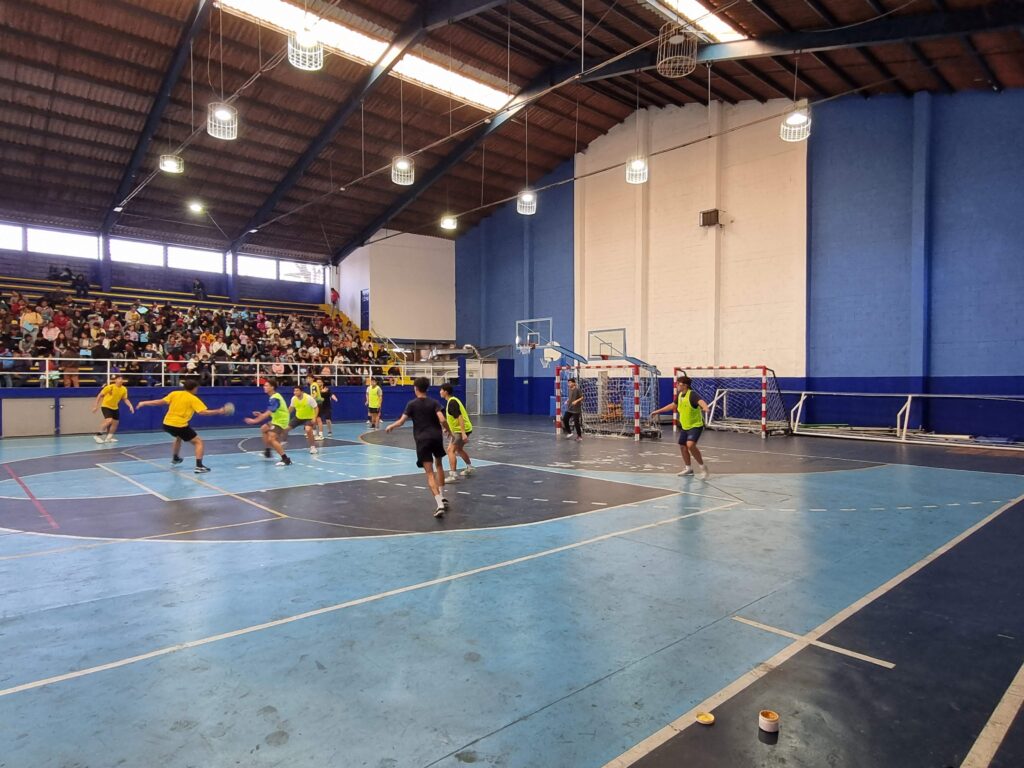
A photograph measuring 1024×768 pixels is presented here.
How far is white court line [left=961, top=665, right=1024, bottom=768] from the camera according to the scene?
2902mm

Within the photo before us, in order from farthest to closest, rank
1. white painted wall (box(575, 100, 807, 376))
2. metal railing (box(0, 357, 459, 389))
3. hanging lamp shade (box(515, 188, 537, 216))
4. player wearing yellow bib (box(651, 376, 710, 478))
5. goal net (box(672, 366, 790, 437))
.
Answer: white painted wall (box(575, 100, 807, 376)), goal net (box(672, 366, 790, 437)), hanging lamp shade (box(515, 188, 537, 216)), metal railing (box(0, 357, 459, 389)), player wearing yellow bib (box(651, 376, 710, 478))

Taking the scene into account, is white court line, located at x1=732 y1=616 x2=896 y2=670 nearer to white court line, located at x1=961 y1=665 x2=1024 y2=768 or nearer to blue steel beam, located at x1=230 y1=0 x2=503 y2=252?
white court line, located at x1=961 y1=665 x2=1024 y2=768

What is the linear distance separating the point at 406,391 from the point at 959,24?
23.3 m

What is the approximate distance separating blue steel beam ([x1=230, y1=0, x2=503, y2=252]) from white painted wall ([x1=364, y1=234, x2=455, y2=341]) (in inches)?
256

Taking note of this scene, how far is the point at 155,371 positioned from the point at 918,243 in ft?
88.2

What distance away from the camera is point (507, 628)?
4.39 meters

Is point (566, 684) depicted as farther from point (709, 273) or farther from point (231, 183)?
point (231, 183)

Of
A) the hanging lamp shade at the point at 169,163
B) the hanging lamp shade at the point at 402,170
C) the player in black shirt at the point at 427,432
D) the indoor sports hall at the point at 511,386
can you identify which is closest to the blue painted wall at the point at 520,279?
the indoor sports hall at the point at 511,386

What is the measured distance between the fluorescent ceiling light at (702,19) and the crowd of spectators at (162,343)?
54.7 ft

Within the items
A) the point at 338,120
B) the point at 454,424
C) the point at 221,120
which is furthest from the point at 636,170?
the point at 338,120

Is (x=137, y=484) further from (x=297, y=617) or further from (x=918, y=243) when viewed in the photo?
(x=918, y=243)

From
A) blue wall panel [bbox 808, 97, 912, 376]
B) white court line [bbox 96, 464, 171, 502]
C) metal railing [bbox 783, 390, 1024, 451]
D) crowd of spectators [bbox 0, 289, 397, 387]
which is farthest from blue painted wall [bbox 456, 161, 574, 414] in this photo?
white court line [bbox 96, 464, 171, 502]

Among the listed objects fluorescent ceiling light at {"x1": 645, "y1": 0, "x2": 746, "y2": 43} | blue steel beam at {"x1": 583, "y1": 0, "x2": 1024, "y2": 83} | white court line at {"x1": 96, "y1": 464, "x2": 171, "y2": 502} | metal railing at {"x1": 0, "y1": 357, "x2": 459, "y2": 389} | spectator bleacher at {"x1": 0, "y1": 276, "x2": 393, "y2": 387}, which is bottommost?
white court line at {"x1": 96, "y1": 464, "x2": 171, "y2": 502}

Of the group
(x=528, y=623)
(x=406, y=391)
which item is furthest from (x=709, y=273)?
(x=528, y=623)
